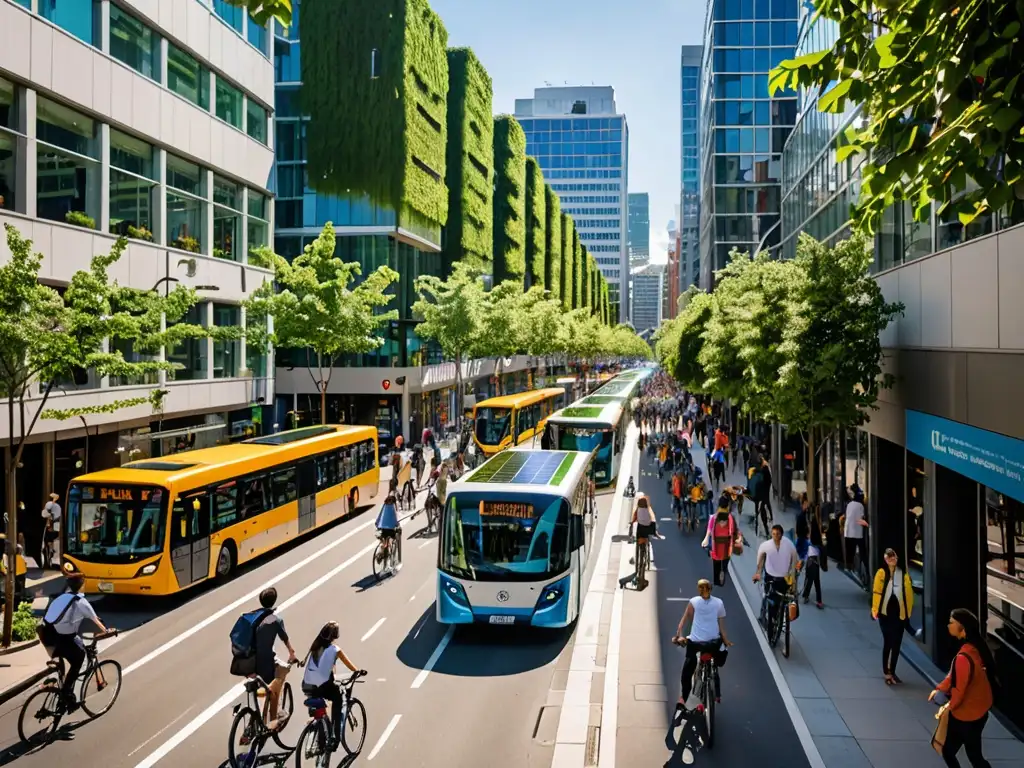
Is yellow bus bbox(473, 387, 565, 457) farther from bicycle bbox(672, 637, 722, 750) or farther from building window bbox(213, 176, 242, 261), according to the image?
bicycle bbox(672, 637, 722, 750)

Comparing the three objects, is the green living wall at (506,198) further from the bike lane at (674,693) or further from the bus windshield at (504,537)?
the bus windshield at (504,537)

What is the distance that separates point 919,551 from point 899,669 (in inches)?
128

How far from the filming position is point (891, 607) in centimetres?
1196

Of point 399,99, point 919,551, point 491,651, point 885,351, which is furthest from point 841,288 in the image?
point 399,99

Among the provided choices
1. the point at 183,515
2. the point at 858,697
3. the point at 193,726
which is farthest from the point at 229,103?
the point at 858,697

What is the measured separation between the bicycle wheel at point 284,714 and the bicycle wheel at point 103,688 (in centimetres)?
250

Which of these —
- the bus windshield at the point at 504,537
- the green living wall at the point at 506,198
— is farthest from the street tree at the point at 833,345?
the green living wall at the point at 506,198

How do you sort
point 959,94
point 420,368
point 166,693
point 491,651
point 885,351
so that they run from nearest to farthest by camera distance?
point 959,94 → point 166,693 → point 491,651 → point 885,351 → point 420,368

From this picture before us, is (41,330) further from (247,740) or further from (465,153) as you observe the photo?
(465,153)

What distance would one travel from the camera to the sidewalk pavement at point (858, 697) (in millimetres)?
9734

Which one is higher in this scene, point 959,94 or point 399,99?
point 399,99

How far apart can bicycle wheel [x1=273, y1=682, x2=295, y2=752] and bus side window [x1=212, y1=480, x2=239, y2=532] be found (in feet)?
26.0

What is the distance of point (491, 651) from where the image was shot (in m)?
13.8

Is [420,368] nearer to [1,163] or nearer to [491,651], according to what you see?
[1,163]
